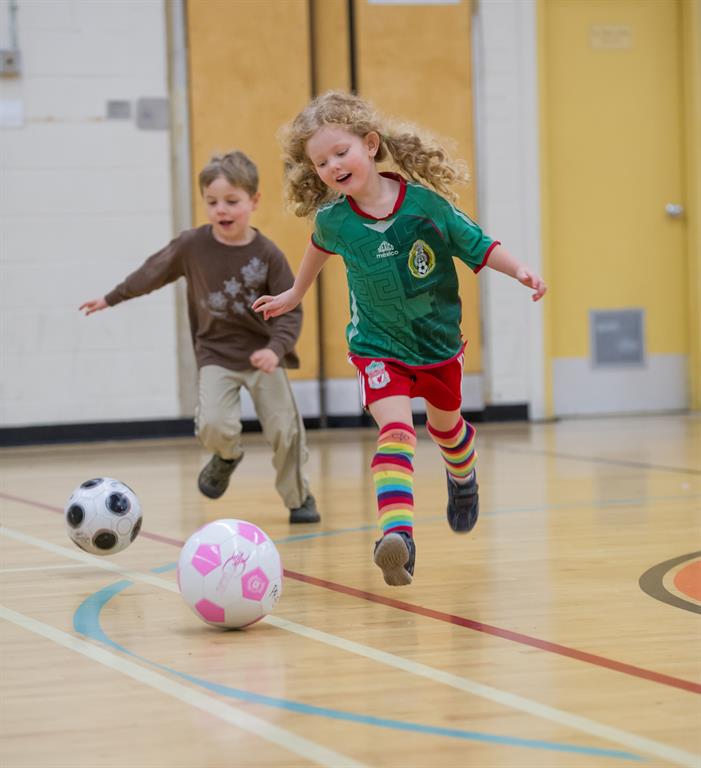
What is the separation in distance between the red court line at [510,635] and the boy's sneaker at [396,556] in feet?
0.21

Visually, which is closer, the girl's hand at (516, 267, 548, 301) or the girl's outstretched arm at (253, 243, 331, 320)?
the girl's hand at (516, 267, 548, 301)

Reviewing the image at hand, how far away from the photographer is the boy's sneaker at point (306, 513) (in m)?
5.01

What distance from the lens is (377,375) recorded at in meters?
3.74

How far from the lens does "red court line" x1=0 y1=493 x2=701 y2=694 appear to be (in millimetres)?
2553

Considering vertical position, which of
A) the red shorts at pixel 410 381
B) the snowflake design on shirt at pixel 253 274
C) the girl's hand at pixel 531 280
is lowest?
the red shorts at pixel 410 381

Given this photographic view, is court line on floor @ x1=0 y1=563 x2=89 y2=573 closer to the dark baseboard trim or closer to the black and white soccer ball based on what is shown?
the black and white soccer ball

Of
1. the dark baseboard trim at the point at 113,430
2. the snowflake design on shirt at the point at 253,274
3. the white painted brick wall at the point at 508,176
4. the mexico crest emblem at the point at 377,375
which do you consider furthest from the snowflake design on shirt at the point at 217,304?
the white painted brick wall at the point at 508,176

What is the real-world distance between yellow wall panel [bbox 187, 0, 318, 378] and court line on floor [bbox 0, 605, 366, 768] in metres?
6.17

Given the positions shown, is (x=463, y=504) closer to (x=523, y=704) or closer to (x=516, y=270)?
(x=516, y=270)

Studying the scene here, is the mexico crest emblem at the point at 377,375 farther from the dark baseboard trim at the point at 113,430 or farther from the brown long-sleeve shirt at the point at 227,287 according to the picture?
the dark baseboard trim at the point at 113,430

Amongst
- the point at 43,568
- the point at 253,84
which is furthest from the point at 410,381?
the point at 253,84

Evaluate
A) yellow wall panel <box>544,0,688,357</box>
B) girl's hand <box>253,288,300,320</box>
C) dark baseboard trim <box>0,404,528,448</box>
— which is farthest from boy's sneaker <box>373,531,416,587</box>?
yellow wall panel <box>544,0,688,357</box>

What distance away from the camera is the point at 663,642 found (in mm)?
2873

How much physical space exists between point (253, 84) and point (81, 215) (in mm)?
1501
